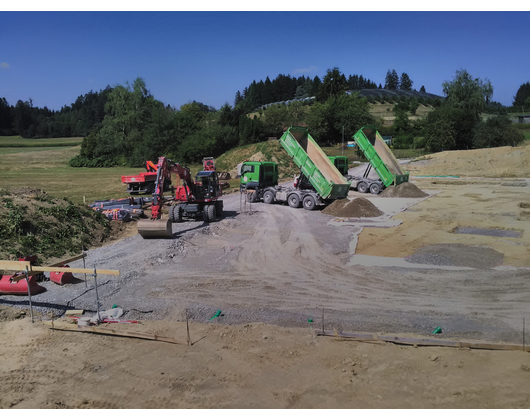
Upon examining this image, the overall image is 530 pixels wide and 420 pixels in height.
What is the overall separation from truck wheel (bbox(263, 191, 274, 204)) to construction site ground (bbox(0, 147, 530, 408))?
7.39 m

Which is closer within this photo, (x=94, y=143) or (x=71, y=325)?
(x=71, y=325)

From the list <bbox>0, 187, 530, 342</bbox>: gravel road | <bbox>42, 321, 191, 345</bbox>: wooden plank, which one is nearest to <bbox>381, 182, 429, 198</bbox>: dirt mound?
<bbox>0, 187, 530, 342</bbox>: gravel road

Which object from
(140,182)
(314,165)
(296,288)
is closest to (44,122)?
(140,182)

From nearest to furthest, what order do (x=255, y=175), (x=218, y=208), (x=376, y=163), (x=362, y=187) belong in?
(x=218, y=208)
(x=255, y=175)
(x=376, y=163)
(x=362, y=187)

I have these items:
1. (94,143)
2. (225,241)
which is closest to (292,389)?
(225,241)

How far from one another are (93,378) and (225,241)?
9164 millimetres

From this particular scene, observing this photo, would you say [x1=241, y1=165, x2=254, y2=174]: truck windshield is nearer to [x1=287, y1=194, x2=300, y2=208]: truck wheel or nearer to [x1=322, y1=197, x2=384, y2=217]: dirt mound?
[x1=287, y1=194, x2=300, y2=208]: truck wheel

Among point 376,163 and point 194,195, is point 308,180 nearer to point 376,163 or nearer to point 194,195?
point 376,163

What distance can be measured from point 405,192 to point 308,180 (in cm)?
695

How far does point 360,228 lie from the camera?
1703cm

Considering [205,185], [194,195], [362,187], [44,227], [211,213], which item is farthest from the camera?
[362,187]

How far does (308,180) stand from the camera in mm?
23062
